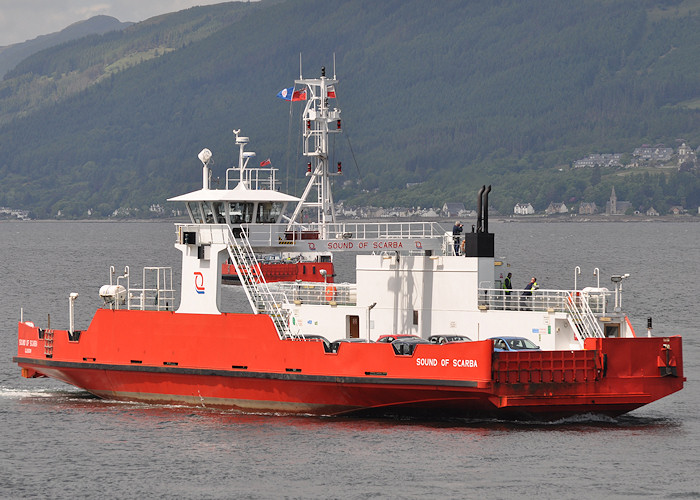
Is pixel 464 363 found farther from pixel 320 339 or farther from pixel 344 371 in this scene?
pixel 320 339

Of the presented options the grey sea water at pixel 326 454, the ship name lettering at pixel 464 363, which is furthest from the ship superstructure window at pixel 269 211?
the ship name lettering at pixel 464 363

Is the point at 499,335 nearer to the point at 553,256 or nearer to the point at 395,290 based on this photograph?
the point at 395,290

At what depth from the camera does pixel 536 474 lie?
28359mm

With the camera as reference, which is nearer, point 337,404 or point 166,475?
point 166,475

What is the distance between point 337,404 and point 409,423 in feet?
6.61

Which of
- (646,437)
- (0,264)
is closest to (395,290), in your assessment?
(646,437)

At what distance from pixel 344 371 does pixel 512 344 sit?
175 inches

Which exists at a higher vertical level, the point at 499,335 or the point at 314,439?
the point at 499,335

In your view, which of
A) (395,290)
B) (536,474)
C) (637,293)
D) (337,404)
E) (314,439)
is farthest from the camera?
(637,293)

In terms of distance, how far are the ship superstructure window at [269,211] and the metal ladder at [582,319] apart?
9228mm

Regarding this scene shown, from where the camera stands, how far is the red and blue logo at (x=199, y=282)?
3612 cm

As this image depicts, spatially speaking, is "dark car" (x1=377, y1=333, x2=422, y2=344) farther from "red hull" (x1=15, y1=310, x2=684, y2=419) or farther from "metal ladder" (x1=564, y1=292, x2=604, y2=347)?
"metal ladder" (x1=564, y1=292, x2=604, y2=347)

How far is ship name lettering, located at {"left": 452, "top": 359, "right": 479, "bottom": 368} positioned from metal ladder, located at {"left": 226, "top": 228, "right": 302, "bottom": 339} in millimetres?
5107

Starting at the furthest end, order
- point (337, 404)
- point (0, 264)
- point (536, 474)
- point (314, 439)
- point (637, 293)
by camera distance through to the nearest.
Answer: point (0, 264), point (637, 293), point (337, 404), point (314, 439), point (536, 474)
